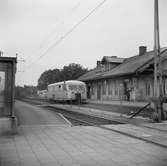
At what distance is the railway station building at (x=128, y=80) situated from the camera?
29.5 m

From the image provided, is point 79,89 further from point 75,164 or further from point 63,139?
point 75,164

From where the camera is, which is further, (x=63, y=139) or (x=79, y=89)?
(x=79, y=89)

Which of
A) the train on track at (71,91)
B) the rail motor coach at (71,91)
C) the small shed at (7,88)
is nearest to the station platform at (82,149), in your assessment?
the small shed at (7,88)

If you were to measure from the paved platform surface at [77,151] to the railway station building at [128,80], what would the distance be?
14.7 meters

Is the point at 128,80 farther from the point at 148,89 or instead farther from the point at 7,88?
the point at 7,88

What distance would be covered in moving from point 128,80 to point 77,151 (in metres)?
26.4

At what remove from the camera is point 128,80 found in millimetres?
33250

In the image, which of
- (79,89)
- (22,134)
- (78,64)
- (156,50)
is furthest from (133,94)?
(78,64)

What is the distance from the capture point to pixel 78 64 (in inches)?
3391

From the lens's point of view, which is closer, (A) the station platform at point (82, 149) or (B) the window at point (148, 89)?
(A) the station platform at point (82, 149)

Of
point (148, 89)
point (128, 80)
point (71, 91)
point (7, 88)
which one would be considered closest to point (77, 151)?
point (7, 88)

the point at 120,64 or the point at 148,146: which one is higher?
the point at 120,64

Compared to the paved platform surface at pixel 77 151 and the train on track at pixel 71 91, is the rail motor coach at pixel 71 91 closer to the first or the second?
the train on track at pixel 71 91

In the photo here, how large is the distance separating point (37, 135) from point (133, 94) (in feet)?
76.0
